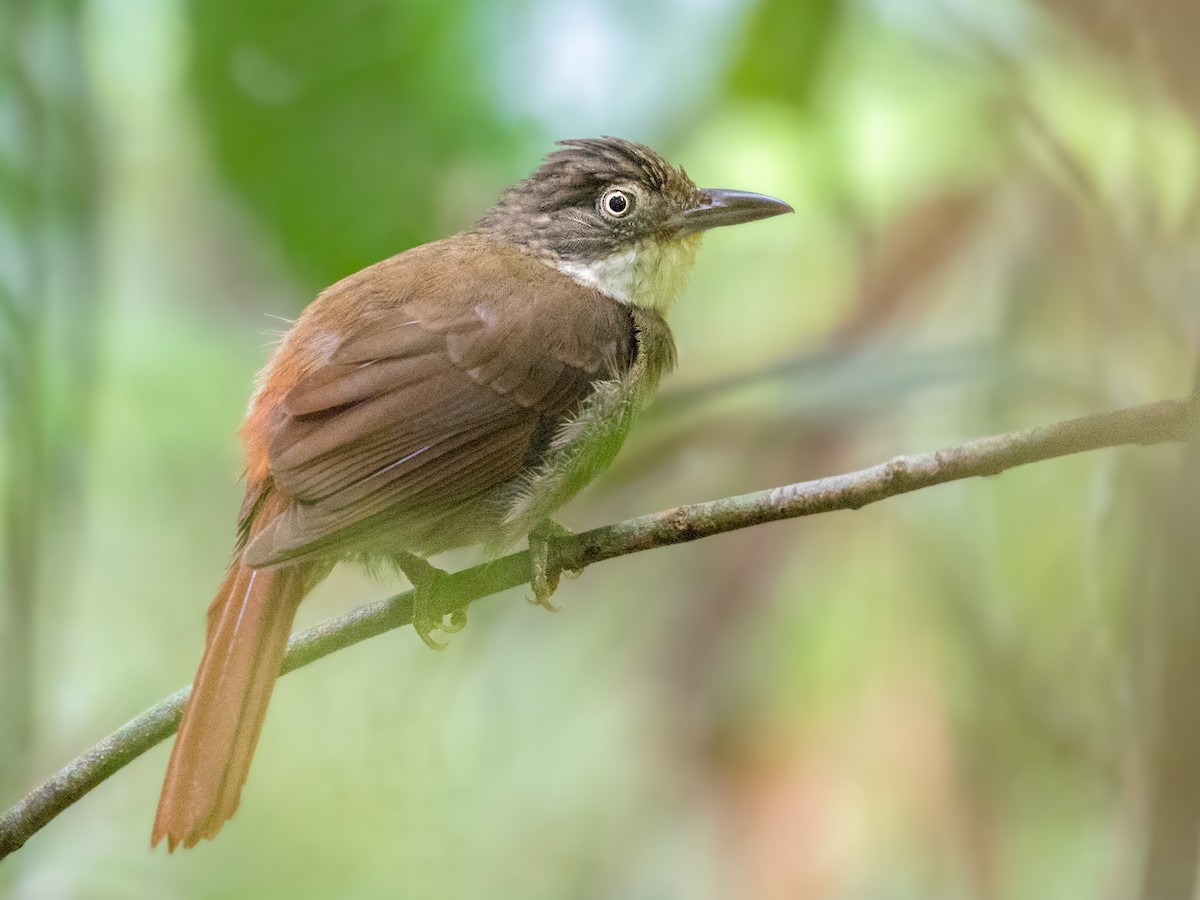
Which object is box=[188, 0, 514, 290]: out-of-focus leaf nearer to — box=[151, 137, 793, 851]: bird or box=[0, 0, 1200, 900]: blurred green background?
box=[0, 0, 1200, 900]: blurred green background

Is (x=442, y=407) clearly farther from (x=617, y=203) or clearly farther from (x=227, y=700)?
(x=617, y=203)

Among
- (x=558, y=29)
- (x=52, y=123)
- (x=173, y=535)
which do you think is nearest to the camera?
(x=558, y=29)

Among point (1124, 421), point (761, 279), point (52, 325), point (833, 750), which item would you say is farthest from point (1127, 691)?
point (52, 325)

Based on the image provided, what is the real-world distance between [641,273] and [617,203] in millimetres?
218

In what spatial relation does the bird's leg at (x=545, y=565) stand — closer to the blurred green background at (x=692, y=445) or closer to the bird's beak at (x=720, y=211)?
the blurred green background at (x=692, y=445)

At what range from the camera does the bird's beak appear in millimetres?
3646

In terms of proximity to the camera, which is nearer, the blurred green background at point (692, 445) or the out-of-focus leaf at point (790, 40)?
the blurred green background at point (692, 445)

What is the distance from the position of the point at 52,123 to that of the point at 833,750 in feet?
10.00

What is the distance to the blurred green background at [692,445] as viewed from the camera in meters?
3.27

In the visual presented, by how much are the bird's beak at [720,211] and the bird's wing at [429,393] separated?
1.16ft

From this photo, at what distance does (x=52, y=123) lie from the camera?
3541 mm

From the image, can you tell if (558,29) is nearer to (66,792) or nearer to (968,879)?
(66,792)

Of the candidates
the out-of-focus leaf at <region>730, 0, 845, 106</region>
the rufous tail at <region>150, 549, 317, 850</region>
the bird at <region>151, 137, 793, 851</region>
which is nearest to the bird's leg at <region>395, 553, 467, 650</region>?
the bird at <region>151, 137, 793, 851</region>

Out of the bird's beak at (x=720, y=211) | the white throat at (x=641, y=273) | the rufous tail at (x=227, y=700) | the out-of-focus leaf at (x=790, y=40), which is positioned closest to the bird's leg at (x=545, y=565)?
the rufous tail at (x=227, y=700)
